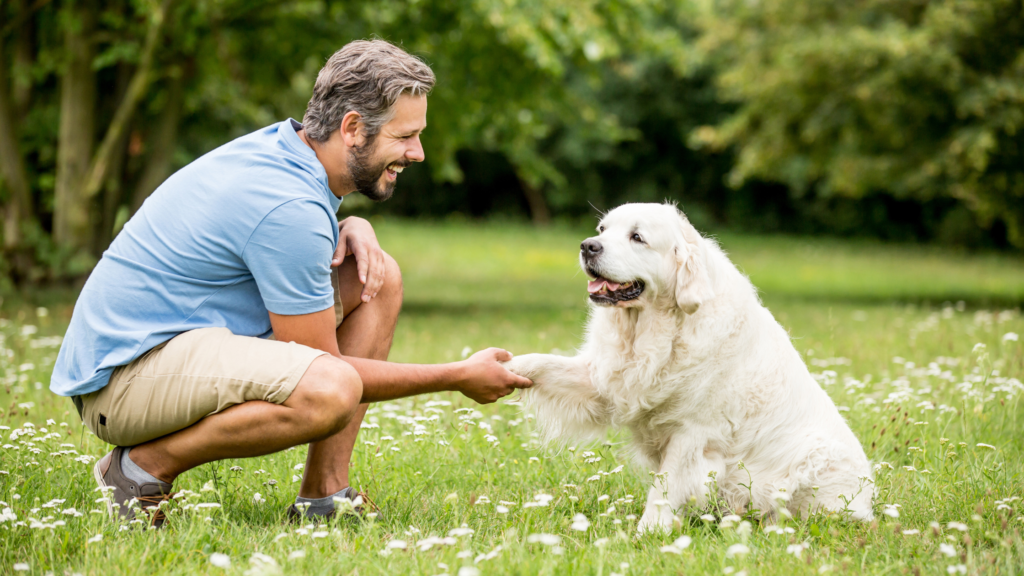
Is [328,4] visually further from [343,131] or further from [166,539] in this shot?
[166,539]

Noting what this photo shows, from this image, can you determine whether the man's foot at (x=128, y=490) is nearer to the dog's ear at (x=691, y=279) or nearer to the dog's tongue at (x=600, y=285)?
the dog's tongue at (x=600, y=285)

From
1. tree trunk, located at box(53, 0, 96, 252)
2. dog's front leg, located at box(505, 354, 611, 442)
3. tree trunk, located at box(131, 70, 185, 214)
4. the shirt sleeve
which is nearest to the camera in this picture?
the shirt sleeve

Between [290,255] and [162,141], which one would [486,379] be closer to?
[290,255]

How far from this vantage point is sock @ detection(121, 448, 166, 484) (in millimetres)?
2953

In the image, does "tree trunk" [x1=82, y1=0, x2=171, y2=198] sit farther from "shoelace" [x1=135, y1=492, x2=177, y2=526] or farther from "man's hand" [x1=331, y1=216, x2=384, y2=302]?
"shoelace" [x1=135, y1=492, x2=177, y2=526]

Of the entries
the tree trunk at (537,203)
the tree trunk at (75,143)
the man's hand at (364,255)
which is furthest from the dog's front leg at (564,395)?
the tree trunk at (537,203)

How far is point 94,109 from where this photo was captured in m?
10.3

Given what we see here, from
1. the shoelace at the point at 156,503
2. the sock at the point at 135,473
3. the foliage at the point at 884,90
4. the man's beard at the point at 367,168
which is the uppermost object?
the foliage at the point at 884,90

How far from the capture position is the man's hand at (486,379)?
3.25 meters

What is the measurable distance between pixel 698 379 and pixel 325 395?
1.45 metres

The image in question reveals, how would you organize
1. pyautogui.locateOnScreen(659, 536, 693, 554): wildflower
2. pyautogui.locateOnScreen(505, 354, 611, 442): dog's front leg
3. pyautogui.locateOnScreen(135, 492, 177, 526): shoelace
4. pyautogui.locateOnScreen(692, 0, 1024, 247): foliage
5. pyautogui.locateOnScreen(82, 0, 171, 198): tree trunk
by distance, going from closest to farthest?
pyautogui.locateOnScreen(659, 536, 693, 554): wildflower
pyautogui.locateOnScreen(135, 492, 177, 526): shoelace
pyautogui.locateOnScreen(505, 354, 611, 442): dog's front leg
pyautogui.locateOnScreen(82, 0, 171, 198): tree trunk
pyautogui.locateOnScreen(692, 0, 1024, 247): foliage

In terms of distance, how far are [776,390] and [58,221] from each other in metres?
9.26

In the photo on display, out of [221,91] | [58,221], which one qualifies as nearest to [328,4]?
[221,91]

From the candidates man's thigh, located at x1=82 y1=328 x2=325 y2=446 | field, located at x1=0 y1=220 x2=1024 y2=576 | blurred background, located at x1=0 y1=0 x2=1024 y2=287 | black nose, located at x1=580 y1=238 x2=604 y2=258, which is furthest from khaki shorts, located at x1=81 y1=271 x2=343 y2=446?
blurred background, located at x1=0 y1=0 x2=1024 y2=287
